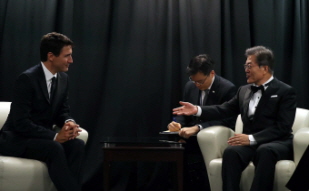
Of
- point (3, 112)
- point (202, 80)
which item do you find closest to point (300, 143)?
point (202, 80)

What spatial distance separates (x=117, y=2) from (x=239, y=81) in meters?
1.49

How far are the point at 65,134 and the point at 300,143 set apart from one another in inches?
66.6

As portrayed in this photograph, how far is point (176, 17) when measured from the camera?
179 inches

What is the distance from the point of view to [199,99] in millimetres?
4039

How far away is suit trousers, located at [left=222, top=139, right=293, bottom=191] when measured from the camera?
3055mm

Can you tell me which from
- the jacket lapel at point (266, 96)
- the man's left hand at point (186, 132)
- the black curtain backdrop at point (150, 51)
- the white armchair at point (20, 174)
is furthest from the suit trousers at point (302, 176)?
the black curtain backdrop at point (150, 51)

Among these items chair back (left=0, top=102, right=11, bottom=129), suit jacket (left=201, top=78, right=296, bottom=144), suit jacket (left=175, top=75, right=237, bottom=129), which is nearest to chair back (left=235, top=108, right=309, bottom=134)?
suit jacket (left=201, top=78, right=296, bottom=144)

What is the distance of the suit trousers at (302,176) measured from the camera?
2727 mm

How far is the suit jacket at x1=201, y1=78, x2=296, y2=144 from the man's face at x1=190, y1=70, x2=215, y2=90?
471 mm

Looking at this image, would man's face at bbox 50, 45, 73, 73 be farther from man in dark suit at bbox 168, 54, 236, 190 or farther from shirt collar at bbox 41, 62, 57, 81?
man in dark suit at bbox 168, 54, 236, 190

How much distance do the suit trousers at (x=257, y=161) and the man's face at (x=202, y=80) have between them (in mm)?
838

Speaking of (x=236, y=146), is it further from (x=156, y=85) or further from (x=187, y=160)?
(x=156, y=85)

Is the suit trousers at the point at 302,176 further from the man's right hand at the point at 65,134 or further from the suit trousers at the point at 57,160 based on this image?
the man's right hand at the point at 65,134

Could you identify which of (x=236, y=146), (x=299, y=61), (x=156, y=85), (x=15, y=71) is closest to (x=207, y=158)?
(x=236, y=146)
